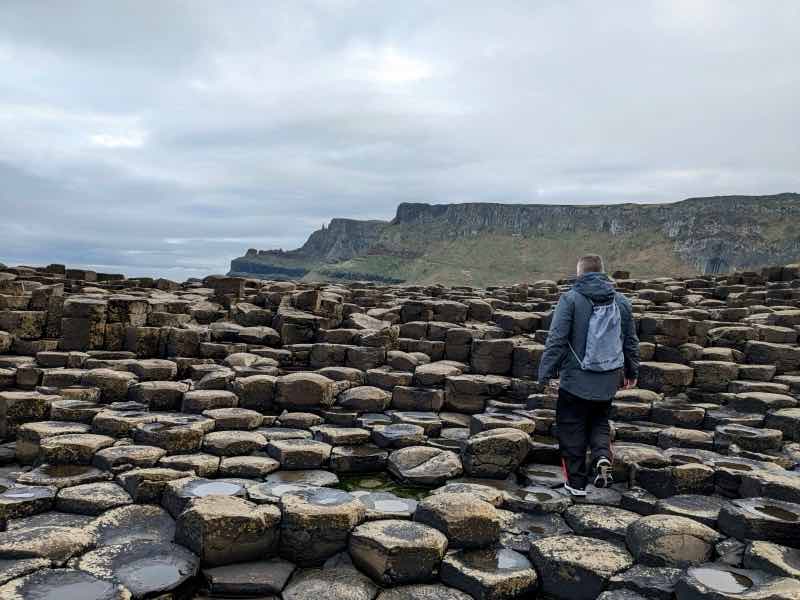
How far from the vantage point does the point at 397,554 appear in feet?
14.6

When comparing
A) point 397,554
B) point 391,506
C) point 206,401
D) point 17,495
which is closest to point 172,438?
point 206,401

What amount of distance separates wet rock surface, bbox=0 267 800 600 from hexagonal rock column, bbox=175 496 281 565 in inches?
0.7

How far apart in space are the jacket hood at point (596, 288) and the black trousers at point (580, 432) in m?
1.04

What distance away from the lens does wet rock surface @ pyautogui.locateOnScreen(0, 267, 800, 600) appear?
14.4 ft

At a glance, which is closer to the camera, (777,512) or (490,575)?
(490,575)

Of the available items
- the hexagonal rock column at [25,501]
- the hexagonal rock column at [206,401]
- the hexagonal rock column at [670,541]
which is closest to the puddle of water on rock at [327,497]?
the hexagonal rock column at [25,501]

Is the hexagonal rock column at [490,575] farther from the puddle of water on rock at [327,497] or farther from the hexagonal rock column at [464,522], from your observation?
the puddle of water on rock at [327,497]

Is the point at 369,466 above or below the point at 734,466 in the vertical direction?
below

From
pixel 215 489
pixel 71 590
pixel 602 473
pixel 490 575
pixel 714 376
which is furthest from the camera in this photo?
pixel 714 376

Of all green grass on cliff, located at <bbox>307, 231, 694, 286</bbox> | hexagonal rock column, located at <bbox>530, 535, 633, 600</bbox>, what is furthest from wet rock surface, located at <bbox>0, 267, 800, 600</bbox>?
green grass on cliff, located at <bbox>307, 231, 694, 286</bbox>

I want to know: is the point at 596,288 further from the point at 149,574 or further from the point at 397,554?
the point at 149,574

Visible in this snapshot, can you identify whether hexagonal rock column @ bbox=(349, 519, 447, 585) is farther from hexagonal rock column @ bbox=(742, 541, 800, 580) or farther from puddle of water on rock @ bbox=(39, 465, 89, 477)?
puddle of water on rock @ bbox=(39, 465, 89, 477)

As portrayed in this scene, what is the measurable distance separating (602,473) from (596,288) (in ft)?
6.24

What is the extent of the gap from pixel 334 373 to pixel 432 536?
5191mm
